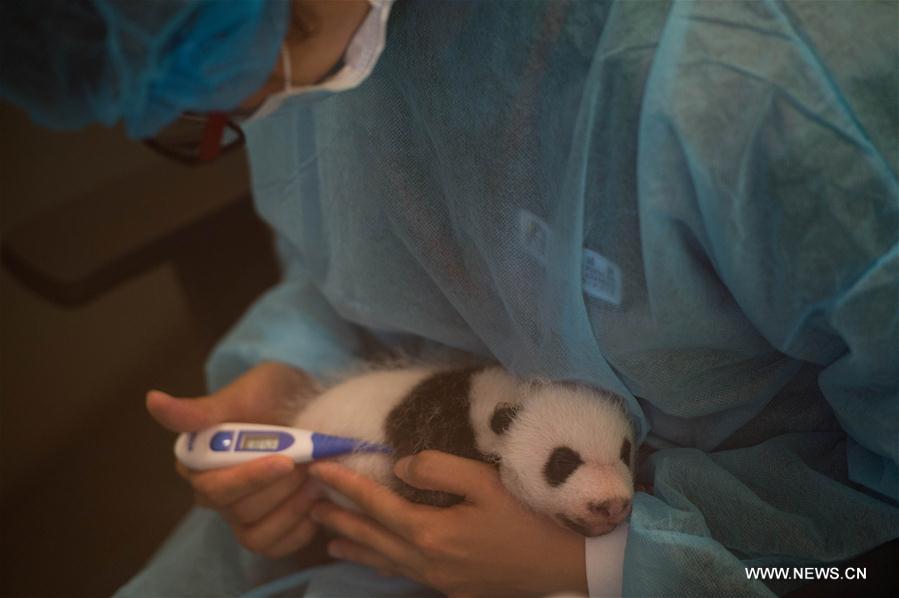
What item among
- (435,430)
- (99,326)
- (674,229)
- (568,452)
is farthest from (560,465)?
(99,326)

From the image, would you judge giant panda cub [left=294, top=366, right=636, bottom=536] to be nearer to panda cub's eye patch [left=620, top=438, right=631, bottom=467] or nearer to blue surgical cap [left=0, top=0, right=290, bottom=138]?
panda cub's eye patch [left=620, top=438, right=631, bottom=467]

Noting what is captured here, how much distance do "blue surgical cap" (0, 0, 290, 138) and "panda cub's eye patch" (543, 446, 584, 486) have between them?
1.36 feet

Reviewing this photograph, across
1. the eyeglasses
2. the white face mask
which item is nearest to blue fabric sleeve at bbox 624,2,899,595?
the white face mask

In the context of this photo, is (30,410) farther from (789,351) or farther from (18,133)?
(789,351)

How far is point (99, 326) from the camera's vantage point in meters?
1.46

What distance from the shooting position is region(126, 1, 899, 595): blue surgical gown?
0.58m

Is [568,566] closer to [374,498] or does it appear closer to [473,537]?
[473,537]

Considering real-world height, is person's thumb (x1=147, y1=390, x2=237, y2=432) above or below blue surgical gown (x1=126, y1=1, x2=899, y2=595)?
below

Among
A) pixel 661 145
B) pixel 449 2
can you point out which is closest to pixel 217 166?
pixel 449 2

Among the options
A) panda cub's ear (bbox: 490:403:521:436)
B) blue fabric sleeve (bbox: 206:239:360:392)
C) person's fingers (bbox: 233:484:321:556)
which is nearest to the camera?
panda cub's ear (bbox: 490:403:521:436)

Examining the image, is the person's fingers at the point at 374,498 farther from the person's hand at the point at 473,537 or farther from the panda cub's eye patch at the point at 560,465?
the panda cub's eye patch at the point at 560,465

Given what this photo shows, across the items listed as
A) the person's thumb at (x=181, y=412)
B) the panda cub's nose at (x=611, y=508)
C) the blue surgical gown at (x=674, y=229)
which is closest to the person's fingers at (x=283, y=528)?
the person's thumb at (x=181, y=412)

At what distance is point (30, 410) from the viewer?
1.38m

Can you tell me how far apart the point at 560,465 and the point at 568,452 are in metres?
0.01
